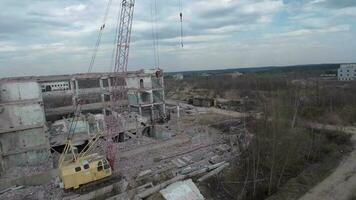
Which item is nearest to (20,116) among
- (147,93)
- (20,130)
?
(20,130)

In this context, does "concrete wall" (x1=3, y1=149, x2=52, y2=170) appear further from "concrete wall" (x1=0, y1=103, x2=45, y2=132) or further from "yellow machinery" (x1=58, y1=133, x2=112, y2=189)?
A: "yellow machinery" (x1=58, y1=133, x2=112, y2=189)

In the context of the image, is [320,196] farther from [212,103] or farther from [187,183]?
[212,103]

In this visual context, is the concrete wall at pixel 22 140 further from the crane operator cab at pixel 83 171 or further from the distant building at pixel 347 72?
the distant building at pixel 347 72

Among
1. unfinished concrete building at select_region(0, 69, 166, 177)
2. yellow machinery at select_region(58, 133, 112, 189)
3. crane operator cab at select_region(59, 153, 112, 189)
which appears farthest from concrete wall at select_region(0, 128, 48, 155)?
crane operator cab at select_region(59, 153, 112, 189)

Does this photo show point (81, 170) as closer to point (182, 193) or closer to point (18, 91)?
point (182, 193)

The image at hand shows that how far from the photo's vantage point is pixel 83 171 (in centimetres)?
2178

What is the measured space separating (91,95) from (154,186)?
89.6ft

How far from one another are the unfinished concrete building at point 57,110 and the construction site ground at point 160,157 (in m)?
5.26

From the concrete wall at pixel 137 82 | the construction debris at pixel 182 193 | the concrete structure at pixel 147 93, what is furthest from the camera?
the concrete wall at pixel 137 82

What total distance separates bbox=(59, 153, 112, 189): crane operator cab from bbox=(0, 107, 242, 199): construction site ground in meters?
0.92

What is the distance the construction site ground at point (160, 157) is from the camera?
22.2m

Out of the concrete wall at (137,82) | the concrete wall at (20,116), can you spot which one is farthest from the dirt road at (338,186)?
the concrete wall at (137,82)

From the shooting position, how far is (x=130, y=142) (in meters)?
33.2

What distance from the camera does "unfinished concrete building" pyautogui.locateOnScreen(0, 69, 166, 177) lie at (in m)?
27.7
